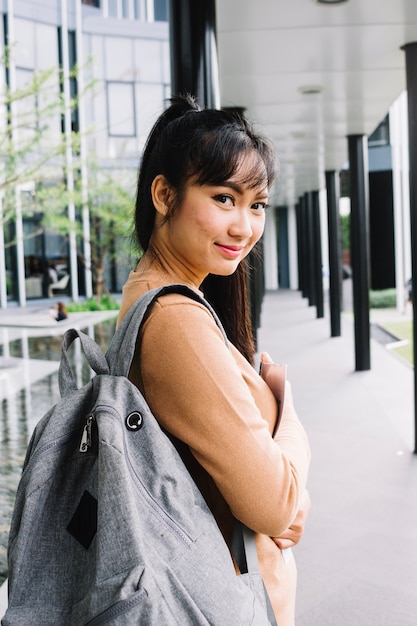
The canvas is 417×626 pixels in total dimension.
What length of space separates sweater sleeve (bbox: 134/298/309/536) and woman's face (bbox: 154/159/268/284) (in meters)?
0.20

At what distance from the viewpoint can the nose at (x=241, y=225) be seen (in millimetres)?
1315

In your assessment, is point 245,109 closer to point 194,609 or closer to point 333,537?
point 333,537

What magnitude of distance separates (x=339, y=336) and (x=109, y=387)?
12.7m

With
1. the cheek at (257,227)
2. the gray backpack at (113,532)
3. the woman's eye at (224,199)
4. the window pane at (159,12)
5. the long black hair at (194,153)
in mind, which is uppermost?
the window pane at (159,12)

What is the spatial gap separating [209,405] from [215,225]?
1.16ft

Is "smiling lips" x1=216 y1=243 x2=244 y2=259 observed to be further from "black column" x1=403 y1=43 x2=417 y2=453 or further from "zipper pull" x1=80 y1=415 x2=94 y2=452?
"black column" x1=403 y1=43 x2=417 y2=453

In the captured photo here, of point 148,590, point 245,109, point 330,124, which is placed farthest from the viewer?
point 330,124

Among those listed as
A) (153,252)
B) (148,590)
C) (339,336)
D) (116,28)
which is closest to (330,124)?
(339,336)

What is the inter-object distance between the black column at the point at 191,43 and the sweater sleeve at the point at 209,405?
2.50m

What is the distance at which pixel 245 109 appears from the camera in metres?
7.72

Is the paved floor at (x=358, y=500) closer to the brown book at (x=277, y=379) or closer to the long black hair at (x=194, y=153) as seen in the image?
the brown book at (x=277, y=379)

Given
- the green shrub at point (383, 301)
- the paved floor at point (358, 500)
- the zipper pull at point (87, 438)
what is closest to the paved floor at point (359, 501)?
the paved floor at point (358, 500)

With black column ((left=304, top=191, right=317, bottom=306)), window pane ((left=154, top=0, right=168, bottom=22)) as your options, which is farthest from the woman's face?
window pane ((left=154, top=0, right=168, bottom=22))

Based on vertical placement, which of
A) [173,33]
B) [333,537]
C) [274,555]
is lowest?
[333,537]
